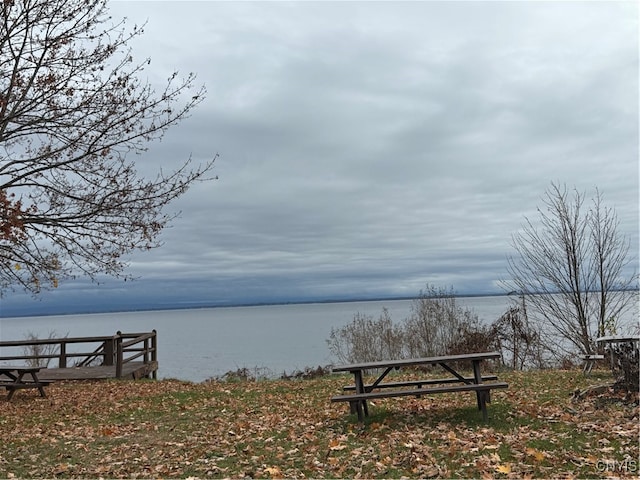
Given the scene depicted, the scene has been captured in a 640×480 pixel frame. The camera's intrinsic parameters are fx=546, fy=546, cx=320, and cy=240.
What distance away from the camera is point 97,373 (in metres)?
15.1

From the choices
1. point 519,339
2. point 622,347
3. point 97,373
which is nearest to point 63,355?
point 97,373

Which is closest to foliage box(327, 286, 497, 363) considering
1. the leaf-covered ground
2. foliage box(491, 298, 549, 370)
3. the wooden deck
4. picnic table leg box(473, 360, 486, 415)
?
foliage box(491, 298, 549, 370)

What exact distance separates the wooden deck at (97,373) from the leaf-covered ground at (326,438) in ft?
12.6

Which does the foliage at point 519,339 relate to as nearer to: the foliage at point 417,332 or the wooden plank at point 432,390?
the foliage at point 417,332

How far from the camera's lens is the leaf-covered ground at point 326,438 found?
566cm

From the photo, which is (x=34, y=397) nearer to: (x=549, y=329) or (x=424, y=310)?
(x=424, y=310)

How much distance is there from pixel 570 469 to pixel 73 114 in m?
9.86

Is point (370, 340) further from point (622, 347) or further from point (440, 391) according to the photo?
point (440, 391)

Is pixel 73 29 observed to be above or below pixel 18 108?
above

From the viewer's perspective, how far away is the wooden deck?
14.6m

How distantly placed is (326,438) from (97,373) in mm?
10270

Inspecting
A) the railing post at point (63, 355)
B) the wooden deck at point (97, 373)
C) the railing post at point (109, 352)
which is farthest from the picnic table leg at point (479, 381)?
the railing post at point (63, 355)

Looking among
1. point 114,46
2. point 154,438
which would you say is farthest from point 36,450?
point 114,46

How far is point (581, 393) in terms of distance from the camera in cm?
862
